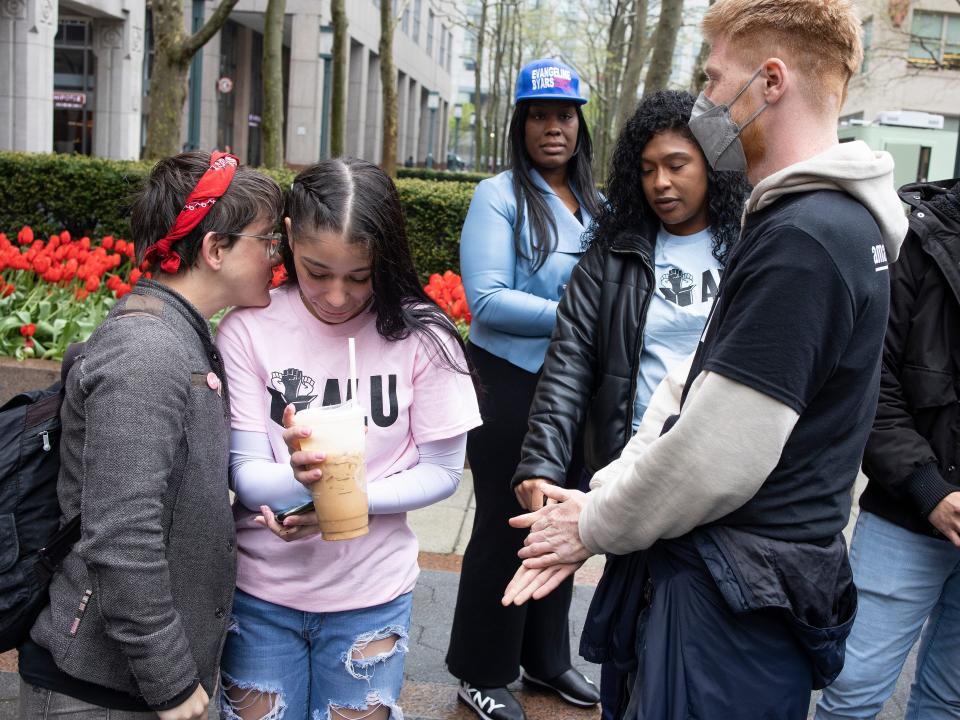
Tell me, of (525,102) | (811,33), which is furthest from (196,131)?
(811,33)

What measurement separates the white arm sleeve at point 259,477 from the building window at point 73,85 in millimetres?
29141

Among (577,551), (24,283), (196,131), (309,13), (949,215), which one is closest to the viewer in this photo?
(577,551)

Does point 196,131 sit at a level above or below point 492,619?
above

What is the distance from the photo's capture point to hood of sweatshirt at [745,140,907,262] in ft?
5.84

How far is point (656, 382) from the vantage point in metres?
2.88

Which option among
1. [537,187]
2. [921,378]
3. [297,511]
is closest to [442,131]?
[537,187]

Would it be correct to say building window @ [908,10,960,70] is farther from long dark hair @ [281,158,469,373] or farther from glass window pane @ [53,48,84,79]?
long dark hair @ [281,158,469,373]

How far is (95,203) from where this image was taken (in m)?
9.34

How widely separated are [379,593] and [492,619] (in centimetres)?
128

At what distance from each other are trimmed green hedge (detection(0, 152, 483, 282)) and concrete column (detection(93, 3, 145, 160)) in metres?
18.0

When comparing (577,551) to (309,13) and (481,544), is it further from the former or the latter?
(309,13)

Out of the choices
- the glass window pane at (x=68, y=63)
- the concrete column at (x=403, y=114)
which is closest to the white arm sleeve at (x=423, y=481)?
the glass window pane at (x=68, y=63)

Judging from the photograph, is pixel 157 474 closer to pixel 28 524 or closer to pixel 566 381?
pixel 28 524

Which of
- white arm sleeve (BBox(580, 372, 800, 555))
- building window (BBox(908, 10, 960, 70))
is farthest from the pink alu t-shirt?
building window (BBox(908, 10, 960, 70))
